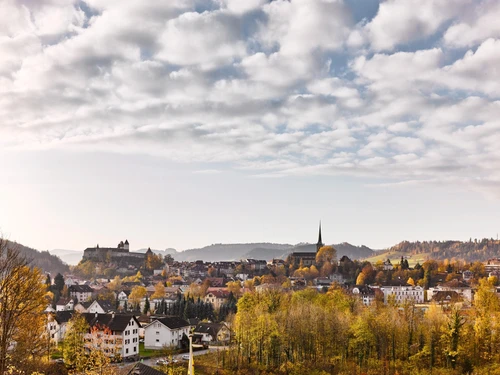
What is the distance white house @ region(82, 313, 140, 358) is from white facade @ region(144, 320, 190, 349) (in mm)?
3808

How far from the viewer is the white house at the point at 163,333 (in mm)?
63188

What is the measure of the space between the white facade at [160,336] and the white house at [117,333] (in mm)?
3808

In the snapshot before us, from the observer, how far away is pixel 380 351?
48469 mm

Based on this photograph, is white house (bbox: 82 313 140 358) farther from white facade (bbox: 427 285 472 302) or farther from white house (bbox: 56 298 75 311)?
white facade (bbox: 427 285 472 302)

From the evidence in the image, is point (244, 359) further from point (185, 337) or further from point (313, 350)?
point (185, 337)

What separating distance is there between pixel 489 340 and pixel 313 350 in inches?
615

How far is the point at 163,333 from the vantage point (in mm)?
63562

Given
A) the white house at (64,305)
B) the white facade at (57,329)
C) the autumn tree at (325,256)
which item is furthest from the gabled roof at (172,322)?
the autumn tree at (325,256)

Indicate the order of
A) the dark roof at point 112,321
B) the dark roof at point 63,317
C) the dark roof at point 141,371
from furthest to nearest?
1. the dark roof at point 63,317
2. the dark roof at point 112,321
3. the dark roof at point 141,371

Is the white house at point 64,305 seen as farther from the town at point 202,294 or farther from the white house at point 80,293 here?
the white house at point 80,293

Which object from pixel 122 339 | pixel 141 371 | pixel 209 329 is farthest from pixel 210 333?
pixel 141 371

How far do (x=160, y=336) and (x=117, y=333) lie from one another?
7.49 meters

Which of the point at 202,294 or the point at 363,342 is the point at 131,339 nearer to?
the point at 363,342

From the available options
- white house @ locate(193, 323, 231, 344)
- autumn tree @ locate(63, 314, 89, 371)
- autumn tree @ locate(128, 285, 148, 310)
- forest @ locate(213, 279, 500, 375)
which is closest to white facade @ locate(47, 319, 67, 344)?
autumn tree @ locate(63, 314, 89, 371)
